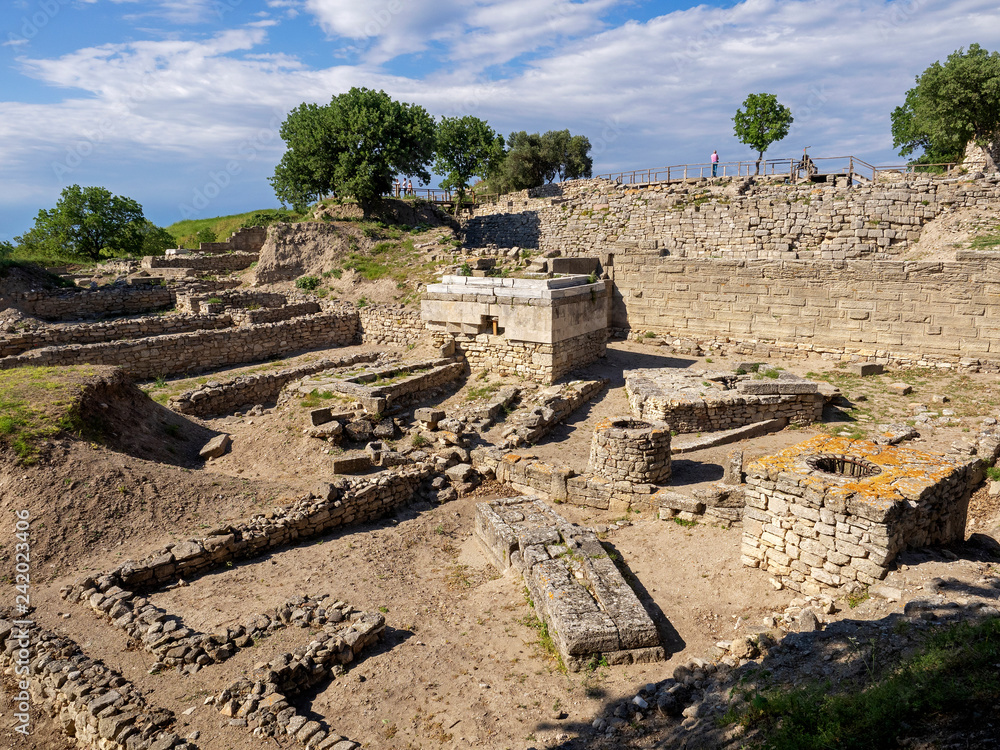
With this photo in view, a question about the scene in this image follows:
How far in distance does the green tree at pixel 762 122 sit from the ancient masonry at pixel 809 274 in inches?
512

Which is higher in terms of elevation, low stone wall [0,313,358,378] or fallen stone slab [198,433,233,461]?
low stone wall [0,313,358,378]

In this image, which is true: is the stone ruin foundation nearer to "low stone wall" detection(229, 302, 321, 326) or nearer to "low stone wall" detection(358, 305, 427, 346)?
"low stone wall" detection(358, 305, 427, 346)

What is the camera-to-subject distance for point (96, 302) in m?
20.2

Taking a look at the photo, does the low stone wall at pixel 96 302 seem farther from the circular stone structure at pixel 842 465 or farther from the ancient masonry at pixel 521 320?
the circular stone structure at pixel 842 465

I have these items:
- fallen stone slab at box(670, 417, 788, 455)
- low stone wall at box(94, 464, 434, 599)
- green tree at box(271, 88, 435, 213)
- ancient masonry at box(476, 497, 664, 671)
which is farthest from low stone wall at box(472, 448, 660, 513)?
green tree at box(271, 88, 435, 213)

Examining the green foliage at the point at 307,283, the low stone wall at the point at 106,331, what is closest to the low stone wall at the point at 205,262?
the green foliage at the point at 307,283

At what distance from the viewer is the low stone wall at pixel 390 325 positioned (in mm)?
17328

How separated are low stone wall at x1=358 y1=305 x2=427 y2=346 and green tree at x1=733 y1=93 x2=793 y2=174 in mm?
27898

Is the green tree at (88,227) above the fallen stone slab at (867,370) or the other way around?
above

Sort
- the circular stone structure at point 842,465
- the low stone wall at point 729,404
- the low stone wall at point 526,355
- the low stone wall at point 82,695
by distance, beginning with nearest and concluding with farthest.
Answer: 1. the low stone wall at point 82,695
2. the circular stone structure at point 842,465
3. the low stone wall at point 729,404
4. the low stone wall at point 526,355

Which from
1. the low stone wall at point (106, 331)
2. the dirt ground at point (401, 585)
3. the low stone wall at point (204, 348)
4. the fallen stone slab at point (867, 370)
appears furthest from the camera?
the low stone wall at point (106, 331)

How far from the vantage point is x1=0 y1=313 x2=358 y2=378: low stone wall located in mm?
14039

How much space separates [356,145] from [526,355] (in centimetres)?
2263

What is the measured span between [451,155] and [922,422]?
41507 millimetres
